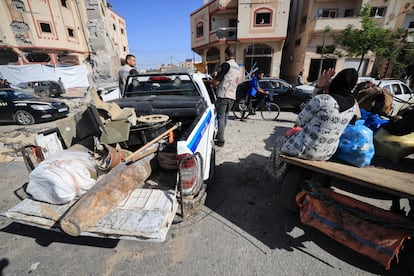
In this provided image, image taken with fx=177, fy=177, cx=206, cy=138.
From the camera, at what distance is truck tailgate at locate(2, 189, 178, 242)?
145 centimetres

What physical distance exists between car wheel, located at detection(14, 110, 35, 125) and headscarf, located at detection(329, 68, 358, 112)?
9330 millimetres

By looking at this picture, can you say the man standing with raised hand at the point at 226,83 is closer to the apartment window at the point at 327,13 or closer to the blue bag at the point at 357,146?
the blue bag at the point at 357,146

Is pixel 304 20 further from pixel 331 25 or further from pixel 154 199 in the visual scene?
pixel 154 199

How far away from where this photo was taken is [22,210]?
64.8 inches

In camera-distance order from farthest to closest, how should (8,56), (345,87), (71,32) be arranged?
1. (71,32)
2. (8,56)
3. (345,87)

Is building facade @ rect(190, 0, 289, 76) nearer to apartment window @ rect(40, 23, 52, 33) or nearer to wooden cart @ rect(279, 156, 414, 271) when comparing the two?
wooden cart @ rect(279, 156, 414, 271)

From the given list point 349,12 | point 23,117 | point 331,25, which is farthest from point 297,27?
point 23,117

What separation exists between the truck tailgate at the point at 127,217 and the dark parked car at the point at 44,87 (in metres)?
14.8

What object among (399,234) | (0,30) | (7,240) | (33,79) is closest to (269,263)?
(399,234)

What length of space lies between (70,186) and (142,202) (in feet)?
2.22

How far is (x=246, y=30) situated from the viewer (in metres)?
16.2

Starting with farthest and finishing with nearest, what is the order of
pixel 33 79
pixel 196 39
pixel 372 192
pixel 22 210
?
pixel 196 39 < pixel 33 79 < pixel 372 192 < pixel 22 210

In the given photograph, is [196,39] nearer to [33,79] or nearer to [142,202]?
[33,79]

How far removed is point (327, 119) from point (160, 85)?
321cm
